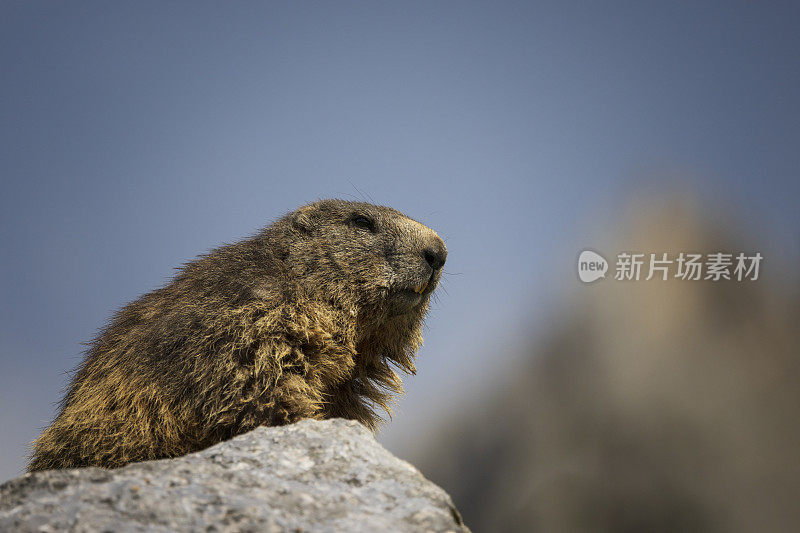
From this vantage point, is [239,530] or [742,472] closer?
[239,530]

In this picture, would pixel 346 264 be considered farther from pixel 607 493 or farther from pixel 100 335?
pixel 607 493

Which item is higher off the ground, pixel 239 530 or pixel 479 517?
pixel 239 530

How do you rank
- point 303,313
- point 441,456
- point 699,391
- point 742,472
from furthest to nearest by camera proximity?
point 441,456 → point 699,391 → point 742,472 → point 303,313

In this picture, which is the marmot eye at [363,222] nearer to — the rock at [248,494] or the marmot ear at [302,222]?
the marmot ear at [302,222]

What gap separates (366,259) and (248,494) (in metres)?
3.06

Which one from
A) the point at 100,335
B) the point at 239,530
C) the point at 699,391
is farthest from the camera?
the point at 699,391

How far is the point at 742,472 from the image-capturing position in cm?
1603

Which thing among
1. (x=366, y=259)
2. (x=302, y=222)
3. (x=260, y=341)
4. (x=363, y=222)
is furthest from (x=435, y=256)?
(x=260, y=341)

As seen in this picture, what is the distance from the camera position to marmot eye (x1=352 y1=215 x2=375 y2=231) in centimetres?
631

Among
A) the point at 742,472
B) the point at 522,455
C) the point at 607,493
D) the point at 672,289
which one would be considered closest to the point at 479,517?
the point at 522,455

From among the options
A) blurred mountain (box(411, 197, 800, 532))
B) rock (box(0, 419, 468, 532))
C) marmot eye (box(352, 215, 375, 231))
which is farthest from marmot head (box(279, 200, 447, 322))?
blurred mountain (box(411, 197, 800, 532))

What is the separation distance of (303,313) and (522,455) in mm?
14007

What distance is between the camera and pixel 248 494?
3182 mm

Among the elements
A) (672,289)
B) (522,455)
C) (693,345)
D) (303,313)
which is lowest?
A: (522,455)
